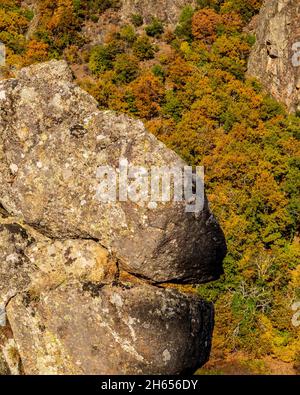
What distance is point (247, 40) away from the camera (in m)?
66.7

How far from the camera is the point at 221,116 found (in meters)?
52.0

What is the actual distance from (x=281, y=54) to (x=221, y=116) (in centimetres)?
1308

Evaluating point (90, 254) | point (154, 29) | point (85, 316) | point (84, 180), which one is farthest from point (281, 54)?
point (85, 316)

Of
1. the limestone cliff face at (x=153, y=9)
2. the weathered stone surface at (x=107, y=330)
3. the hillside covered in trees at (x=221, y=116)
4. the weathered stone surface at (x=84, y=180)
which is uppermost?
the weathered stone surface at (x=84, y=180)

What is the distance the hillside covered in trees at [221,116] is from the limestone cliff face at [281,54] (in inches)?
68.6

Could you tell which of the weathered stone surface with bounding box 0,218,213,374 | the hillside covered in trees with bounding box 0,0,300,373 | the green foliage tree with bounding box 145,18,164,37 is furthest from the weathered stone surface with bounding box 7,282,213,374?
the green foliage tree with bounding box 145,18,164,37

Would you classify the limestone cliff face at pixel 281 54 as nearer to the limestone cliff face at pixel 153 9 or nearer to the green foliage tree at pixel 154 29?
the green foliage tree at pixel 154 29

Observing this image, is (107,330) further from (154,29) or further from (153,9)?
(153,9)

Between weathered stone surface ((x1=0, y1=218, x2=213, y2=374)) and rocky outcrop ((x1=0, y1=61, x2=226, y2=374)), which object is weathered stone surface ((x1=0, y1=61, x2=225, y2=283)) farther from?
weathered stone surface ((x1=0, y1=218, x2=213, y2=374))

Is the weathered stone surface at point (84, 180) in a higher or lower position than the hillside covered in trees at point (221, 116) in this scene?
higher

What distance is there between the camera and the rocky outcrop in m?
10.0

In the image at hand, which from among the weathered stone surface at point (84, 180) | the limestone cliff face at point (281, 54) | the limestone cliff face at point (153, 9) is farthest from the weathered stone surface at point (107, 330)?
the limestone cliff face at point (153, 9)

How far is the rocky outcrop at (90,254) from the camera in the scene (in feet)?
32.9
